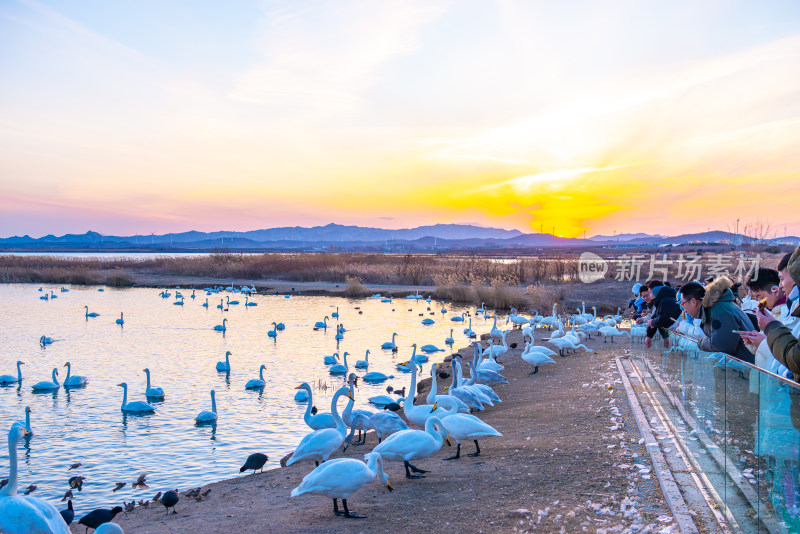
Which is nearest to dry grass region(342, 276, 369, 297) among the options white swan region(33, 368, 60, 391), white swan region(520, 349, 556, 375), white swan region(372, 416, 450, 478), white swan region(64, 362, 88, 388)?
white swan region(64, 362, 88, 388)

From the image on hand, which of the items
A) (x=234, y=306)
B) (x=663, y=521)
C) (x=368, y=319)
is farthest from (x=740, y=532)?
→ (x=234, y=306)

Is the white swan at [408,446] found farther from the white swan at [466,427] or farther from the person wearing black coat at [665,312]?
the person wearing black coat at [665,312]

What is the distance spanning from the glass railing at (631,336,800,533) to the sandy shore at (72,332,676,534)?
1.86 feet

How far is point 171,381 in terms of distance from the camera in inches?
623

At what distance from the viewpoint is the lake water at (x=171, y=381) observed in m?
9.58

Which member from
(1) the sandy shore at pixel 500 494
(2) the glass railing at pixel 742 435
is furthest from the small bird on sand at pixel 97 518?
(2) the glass railing at pixel 742 435

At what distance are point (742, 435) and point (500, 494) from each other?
8.55 feet

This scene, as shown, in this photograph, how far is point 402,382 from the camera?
1569 centimetres

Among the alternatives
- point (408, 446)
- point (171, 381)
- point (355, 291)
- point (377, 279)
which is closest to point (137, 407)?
point (171, 381)

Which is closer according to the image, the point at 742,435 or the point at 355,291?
the point at 742,435

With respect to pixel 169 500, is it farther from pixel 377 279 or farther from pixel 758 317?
pixel 377 279

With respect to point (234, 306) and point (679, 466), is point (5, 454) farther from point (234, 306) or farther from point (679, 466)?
point (234, 306)

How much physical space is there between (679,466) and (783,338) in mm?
2773

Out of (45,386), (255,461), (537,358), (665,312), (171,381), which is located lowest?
(171,381)
